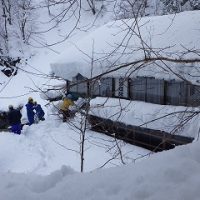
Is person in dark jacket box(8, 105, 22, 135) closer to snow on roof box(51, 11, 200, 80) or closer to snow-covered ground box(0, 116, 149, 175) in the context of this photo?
snow-covered ground box(0, 116, 149, 175)

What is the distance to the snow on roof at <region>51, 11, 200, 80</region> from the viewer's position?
455 inches

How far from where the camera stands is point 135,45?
484 inches

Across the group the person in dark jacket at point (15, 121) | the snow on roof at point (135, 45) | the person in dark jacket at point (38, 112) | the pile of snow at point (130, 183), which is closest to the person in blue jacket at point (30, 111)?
the person in dark jacket at point (38, 112)

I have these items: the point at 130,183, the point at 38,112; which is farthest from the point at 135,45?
the point at 130,183

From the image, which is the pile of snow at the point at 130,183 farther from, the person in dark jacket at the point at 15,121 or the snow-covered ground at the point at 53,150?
the person in dark jacket at the point at 15,121

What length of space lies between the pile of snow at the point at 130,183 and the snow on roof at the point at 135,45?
548 centimetres

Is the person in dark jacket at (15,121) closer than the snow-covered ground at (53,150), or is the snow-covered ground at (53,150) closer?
the snow-covered ground at (53,150)

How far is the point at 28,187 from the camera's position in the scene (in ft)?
14.0

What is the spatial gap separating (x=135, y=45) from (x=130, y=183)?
894cm

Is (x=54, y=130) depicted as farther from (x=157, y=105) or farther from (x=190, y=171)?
(x=190, y=171)

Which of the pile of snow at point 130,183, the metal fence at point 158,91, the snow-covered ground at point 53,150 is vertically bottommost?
the snow-covered ground at point 53,150

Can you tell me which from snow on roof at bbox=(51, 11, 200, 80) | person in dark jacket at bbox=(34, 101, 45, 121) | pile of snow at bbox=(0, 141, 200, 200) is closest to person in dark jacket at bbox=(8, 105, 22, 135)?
person in dark jacket at bbox=(34, 101, 45, 121)

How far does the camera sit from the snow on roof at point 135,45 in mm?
11547

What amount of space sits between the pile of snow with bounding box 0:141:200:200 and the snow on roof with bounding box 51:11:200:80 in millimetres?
5477
